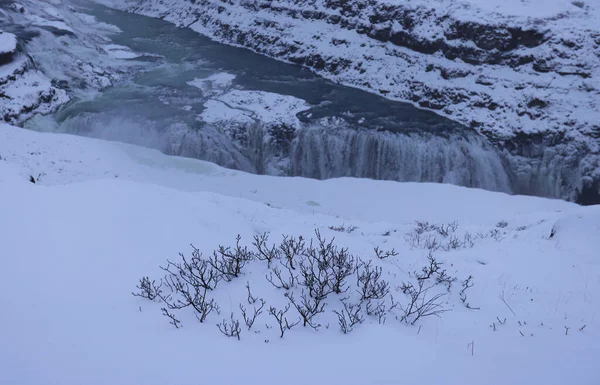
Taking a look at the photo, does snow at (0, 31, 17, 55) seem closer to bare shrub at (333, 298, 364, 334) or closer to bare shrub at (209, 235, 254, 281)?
bare shrub at (209, 235, 254, 281)

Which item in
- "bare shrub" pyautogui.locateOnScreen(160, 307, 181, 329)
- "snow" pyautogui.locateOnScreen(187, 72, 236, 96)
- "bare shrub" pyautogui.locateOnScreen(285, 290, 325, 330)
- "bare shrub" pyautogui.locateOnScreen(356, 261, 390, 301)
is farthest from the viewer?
"snow" pyautogui.locateOnScreen(187, 72, 236, 96)

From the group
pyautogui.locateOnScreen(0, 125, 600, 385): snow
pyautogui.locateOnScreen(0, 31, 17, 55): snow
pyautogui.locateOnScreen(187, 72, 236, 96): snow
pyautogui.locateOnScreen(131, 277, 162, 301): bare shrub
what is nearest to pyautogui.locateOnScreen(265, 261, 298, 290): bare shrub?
pyautogui.locateOnScreen(0, 125, 600, 385): snow

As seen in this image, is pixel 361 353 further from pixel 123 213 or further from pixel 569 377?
pixel 123 213

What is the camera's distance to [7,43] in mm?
17484

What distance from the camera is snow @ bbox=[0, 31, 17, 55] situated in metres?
17.1

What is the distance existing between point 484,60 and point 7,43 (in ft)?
73.0

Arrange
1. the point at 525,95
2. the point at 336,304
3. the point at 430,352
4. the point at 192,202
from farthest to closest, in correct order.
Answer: the point at 525,95 → the point at 192,202 → the point at 336,304 → the point at 430,352

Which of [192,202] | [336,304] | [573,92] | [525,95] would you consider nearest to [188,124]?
[192,202]

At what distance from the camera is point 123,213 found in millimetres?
5449

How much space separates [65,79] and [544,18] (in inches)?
907

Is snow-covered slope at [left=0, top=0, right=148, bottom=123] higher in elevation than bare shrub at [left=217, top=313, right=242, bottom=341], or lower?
higher

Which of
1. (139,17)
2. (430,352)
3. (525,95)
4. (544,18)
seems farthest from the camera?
(139,17)

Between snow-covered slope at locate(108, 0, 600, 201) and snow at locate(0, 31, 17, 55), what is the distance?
13.3 meters

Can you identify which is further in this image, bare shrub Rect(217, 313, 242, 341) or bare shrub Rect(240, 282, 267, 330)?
bare shrub Rect(240, 282, 267, 330)
